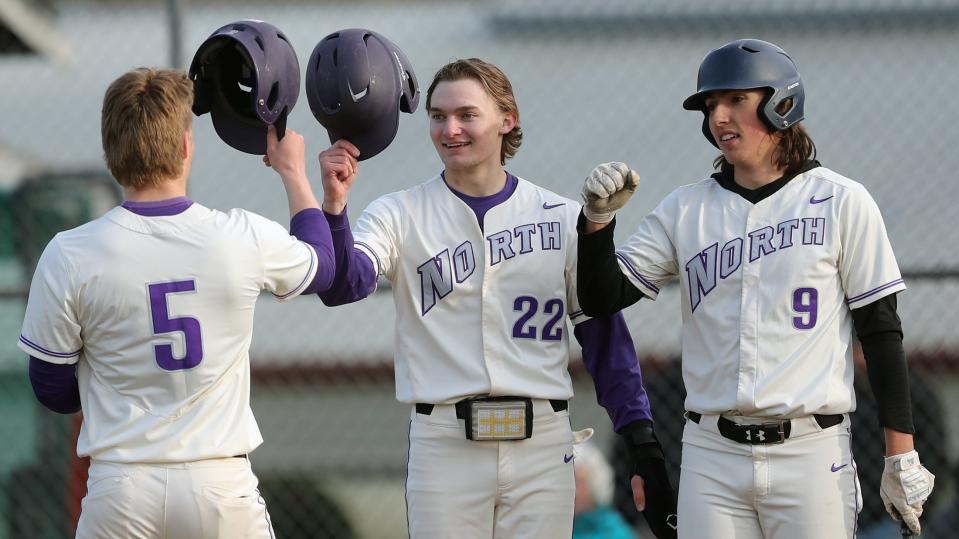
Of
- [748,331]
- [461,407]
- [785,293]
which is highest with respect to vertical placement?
[785,293]

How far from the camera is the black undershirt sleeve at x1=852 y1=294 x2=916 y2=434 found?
3455 mm

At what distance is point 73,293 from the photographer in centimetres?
294

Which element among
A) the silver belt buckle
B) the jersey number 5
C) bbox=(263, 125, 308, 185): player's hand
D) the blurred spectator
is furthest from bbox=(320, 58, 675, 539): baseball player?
the blurred spectator

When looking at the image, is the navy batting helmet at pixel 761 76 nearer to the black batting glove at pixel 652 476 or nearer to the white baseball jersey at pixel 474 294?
the white baseball jersey at pixel 474 294

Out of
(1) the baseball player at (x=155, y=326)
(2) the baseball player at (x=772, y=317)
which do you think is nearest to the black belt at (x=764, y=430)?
(2) the baseball player at (x=772, y=317)

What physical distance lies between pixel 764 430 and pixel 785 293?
39cm

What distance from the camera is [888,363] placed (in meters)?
3.46

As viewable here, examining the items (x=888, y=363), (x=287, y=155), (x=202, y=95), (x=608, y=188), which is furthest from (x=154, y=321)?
(x=888, y=363)

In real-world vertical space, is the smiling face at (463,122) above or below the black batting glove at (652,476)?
above

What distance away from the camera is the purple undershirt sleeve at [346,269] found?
3430 millimetres

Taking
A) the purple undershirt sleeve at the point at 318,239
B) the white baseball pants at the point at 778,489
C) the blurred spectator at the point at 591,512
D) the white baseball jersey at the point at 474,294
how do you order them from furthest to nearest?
1. the blurred spectator at the point at 591,512
2. the white baseball jersey at the point at 474,294
3. the white baseball pants at the point at 778,489
4. the purple undershirt sleeve at the point at 318,239

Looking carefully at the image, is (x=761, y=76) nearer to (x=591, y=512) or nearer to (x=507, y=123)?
(x=507, y=123)

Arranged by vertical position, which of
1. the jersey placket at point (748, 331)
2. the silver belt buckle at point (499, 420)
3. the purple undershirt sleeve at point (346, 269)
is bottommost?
the silver belt buckle at point (499, 420)

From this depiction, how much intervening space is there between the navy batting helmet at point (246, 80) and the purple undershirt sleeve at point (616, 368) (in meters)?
1.17
